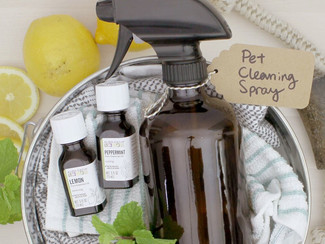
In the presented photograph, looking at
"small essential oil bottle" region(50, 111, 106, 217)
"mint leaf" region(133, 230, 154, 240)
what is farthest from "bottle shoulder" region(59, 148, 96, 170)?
"mint leaf" region(133, 230, 154, 240)

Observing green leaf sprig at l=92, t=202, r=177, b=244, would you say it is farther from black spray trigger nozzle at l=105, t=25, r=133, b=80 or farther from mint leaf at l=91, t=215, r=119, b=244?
black spray trigger nozzle at l=105, t=25, r=133, b=80

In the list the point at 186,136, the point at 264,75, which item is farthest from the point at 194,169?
the point at 264,75

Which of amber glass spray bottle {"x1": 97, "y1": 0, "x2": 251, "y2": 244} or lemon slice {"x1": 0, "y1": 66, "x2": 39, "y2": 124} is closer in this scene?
amber glass spray bottle {"x1": 97, "y1": 0, "x2": 251, "y2": 244}

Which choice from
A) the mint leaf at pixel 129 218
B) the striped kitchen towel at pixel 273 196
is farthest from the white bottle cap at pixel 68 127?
the striped kitchen towel at pixel 273 196

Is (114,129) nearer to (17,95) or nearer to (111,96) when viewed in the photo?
(111,96)

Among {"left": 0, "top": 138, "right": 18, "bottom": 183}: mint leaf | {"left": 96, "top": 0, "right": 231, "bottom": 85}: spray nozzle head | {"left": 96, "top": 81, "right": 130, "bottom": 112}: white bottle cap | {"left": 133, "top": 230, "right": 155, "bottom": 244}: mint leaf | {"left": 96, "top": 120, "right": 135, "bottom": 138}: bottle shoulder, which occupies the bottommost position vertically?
{"left": 133, "top": 230, "right": 155, "bottom": 244}: mint leaf

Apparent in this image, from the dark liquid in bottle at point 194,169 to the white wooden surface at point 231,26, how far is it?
0.51ft

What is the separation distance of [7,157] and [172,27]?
27cm

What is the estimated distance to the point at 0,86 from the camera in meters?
0.61

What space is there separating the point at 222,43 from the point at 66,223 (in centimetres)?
32

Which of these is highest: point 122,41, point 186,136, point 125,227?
point 122,41

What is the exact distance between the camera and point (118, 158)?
520 millimetres

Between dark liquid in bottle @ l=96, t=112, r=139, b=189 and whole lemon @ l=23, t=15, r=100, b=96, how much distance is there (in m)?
0.07

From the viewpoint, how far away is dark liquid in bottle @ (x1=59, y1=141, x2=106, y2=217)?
1.71ft
